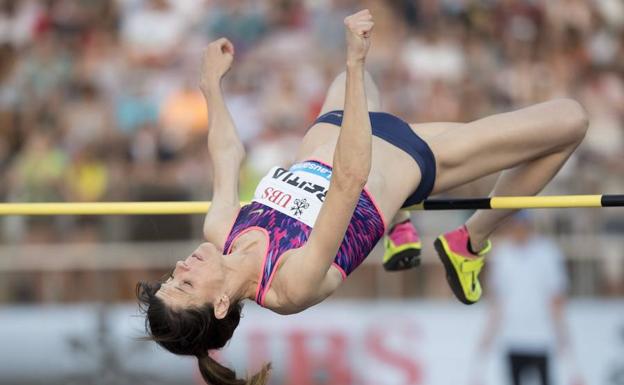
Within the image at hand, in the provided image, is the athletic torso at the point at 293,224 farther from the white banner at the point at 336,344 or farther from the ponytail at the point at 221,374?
the white banner at the point at 336,344

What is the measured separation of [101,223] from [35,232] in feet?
1.67

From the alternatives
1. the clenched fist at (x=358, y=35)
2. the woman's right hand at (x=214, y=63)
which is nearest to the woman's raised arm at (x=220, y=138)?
the woman's right hand at (x=214, y=63)

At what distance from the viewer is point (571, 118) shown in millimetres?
5449

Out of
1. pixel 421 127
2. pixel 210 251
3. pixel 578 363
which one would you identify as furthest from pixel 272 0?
pixel 210 251

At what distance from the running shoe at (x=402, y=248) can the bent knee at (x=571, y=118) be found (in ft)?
3.07

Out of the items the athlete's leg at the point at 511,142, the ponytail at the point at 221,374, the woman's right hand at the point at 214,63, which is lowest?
the ponytail at the point at 221,374

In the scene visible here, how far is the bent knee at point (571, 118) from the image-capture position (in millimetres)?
5453

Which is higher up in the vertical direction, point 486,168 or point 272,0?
point 272,0

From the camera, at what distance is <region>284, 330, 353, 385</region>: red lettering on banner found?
9117mm

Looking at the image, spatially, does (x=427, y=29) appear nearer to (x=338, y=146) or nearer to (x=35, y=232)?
(x=35, y=232)

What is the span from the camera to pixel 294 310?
202 inches

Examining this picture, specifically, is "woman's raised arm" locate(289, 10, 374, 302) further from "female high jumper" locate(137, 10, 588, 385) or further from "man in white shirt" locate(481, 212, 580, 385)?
"man in white shirt" locate(481, 212, 580, 385)

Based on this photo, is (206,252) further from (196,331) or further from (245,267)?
(196,331)

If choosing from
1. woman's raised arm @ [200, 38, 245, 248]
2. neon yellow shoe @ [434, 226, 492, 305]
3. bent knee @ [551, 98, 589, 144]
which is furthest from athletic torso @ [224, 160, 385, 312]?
bent knee @ [551, 98, 589, 144]
